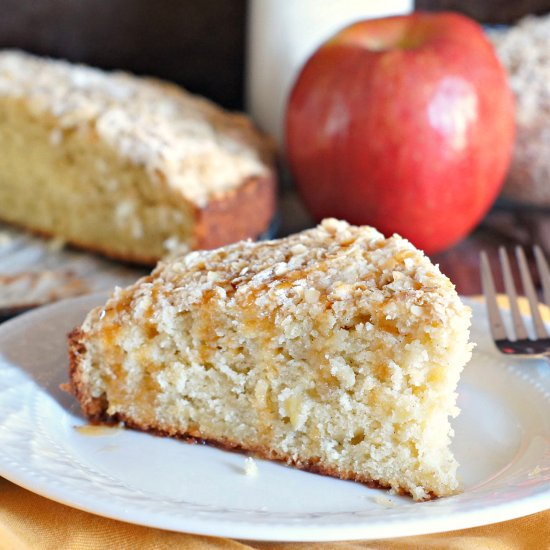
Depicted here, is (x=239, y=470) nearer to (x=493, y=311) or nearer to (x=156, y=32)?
(x=493, y=311)

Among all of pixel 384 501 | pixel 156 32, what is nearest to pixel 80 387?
pixel 384 501

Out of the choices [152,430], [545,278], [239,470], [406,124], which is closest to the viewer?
[239,470]

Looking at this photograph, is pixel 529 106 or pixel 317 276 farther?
pixel 529 106

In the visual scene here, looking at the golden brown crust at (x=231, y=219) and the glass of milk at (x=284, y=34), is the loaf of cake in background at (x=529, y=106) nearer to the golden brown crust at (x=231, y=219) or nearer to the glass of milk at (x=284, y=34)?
the glass of milk at (x=284, y=34)

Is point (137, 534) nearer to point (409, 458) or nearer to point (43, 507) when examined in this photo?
point (43, 507)

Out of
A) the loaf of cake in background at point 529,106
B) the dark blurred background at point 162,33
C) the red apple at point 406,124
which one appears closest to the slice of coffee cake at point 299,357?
the red apple at point 406,124

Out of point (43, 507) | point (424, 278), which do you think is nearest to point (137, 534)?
point (43, 507)
